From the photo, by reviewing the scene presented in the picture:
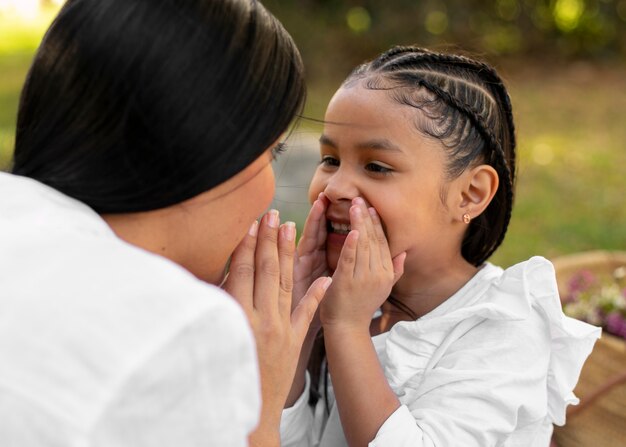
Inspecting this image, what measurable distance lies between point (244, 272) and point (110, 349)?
642 millimetres

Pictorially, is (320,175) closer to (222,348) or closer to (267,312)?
(267,312)

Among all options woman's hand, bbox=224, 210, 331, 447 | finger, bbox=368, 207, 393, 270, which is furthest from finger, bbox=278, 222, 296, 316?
finger, bbox=368, 207, 393, 270

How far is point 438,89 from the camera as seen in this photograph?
2252 mm

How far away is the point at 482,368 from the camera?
2086 mm

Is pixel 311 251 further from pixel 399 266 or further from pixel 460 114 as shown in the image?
pixel 460 114

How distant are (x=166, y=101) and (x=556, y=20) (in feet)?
33.9

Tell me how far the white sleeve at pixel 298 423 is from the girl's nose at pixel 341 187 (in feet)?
1.83

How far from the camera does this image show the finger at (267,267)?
177 centimetres

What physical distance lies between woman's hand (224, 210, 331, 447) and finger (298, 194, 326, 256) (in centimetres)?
37

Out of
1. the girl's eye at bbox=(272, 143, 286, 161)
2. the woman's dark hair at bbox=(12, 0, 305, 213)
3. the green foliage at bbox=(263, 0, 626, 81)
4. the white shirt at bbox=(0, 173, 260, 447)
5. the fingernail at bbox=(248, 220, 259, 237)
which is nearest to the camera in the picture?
the white shirt at bbox=(0, 173, 260, 447)

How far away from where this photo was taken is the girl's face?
2.20m

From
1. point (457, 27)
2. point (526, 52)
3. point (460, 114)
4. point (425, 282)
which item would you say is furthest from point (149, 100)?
point (526, 52)

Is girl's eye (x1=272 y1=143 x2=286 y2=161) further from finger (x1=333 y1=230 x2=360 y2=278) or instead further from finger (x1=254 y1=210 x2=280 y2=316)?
finger (x1=333 y1=230 x2=360 y2=278)

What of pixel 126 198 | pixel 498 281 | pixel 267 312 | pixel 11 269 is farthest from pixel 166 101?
pixel 498 281
